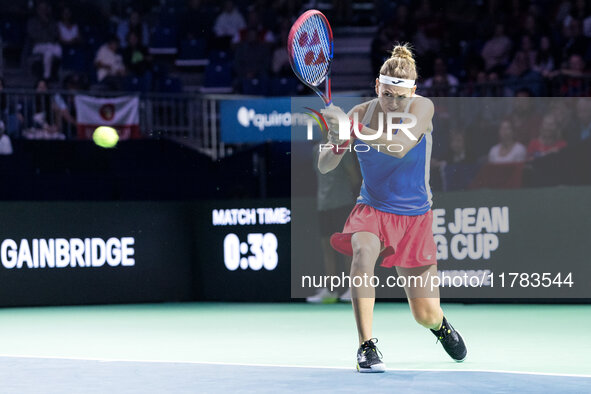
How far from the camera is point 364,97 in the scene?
12.5 meters

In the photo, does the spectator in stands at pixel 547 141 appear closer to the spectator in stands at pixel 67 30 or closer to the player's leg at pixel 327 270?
the player's leg at pixel 327 270

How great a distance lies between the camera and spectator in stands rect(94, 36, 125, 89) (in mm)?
16344

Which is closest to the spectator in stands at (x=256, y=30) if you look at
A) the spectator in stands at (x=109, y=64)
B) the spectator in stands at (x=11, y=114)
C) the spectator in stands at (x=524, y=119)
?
the spectator in stands at (x=109, y=64)

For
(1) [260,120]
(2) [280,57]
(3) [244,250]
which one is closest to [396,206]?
(3) [244,250]

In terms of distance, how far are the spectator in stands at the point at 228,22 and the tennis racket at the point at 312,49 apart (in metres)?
12.1

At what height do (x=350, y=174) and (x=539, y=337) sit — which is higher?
(x=350, y=174)

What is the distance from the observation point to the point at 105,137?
1362 centimetres

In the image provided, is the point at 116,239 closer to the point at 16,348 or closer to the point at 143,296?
the point at 143,296

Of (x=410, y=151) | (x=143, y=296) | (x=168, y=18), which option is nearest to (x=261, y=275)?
(x=143, y=296)

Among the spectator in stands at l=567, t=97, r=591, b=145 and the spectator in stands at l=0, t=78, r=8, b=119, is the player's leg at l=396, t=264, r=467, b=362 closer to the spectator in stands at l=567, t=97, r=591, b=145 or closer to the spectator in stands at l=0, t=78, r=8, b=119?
the spectator in stands at l=567, t=97, r=591, b=145

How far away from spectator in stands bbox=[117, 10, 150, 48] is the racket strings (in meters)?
11.9

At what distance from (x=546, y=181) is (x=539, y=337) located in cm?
356

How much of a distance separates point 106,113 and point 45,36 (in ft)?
13.3

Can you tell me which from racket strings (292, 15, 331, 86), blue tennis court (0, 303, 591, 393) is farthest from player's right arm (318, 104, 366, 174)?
blue tennis court (0, 303, 591, 393)
